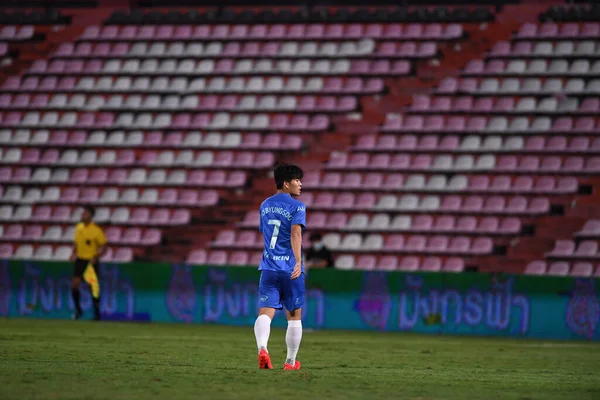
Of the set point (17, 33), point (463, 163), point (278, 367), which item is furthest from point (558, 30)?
point (278, 367)

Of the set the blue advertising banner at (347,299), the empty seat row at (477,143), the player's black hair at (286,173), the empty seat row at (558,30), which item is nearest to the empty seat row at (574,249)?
the empty seat row at (477,143)

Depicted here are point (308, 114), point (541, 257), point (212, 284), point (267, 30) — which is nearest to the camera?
point (212, 284)

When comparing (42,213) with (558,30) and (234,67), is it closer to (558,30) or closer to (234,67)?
(234,67)

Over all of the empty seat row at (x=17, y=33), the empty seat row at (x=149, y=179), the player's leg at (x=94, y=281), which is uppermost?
the empty seat row at (x=17, y=33)

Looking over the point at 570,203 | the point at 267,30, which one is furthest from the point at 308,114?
the point at 570,203

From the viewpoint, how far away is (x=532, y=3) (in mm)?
31141

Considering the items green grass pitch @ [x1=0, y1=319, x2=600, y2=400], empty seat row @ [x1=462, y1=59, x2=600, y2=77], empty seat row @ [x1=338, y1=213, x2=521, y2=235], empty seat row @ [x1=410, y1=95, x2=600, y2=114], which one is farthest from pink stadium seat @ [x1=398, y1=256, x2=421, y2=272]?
empty seat row @ [x1=462, y1=59, x2=600, y2=77]

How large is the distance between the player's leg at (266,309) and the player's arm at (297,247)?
8.6 inches

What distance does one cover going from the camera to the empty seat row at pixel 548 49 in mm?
28725

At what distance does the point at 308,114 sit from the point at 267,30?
12.4 feet

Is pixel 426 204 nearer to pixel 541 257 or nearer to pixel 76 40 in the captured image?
pixel 541 257

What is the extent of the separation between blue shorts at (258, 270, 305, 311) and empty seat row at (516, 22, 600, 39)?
66.6ft

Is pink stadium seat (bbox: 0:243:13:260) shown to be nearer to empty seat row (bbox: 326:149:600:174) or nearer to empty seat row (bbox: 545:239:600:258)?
empty seat row (bbox: 326:149:600:174)

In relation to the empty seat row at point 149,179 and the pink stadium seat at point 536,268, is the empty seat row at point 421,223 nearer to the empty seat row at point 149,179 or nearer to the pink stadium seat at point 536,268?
the pink stadium seat at point 536,268
